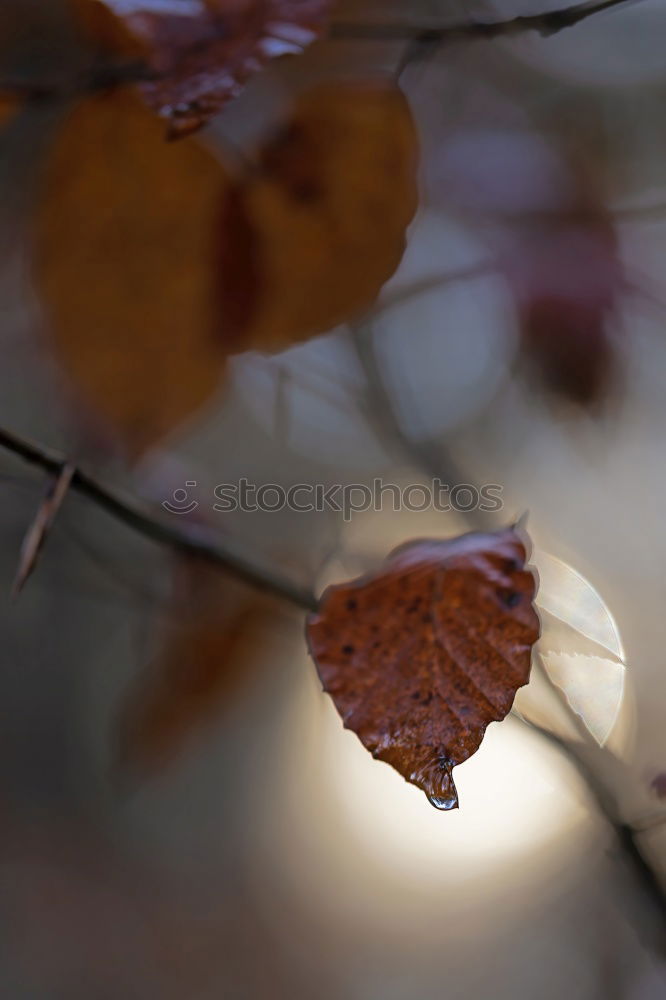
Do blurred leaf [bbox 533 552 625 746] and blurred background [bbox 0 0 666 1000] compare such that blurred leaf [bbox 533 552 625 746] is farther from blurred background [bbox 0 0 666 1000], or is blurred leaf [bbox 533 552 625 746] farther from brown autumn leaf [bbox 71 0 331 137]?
brown autumn leaf [bbox 71 0 331 137]

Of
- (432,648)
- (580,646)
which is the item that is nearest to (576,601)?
(580,646)

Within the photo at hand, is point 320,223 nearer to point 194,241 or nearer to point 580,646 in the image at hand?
point 194,241

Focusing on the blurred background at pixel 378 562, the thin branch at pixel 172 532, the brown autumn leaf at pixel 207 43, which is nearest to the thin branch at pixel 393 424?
the blurred background at pixel 378 562

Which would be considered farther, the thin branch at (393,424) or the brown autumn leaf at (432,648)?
the thin branch at (393,424)

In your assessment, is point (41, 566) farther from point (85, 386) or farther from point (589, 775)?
point (589, 775)

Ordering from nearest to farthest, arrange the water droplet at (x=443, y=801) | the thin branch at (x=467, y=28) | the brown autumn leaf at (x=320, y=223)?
the water droplet at (x=443, y=801) → the brown autumn leaf at (x=320, y=223) → the thin branch at (x=467, y=28)

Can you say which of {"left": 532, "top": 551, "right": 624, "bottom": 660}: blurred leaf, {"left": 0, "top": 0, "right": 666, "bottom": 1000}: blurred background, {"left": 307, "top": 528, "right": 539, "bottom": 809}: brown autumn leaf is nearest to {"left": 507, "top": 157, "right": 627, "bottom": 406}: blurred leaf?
{"left": 0, "top": 0, "right": 666, "bottom": 1000}: blurred background

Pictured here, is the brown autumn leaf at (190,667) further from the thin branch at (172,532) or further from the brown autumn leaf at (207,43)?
the brown autumn leaf at (207,43)
